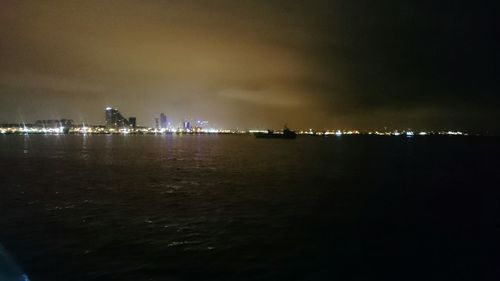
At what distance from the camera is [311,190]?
37.2 metres

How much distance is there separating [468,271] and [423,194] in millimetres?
21866

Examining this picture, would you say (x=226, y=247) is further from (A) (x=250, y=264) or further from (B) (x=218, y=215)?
(B) (x=218, y=215)

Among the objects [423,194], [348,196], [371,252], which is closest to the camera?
[371,252]

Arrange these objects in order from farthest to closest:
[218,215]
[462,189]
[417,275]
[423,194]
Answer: [462,189], [423,194], [218,215], [417,275]

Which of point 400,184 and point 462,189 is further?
point 400,184

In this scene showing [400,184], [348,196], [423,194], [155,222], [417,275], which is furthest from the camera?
[400,184]

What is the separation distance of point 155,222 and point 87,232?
3.86 m

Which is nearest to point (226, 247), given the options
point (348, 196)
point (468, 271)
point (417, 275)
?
point (417, 275)

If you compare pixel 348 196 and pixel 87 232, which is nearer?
pixel 87 232

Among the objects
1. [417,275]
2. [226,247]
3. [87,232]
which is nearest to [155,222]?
[87,232]

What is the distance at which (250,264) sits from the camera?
1614 centimetres

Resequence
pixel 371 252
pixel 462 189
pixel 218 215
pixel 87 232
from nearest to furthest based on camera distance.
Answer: pixel 371 252 → pixel 87 232 → pixel 218 215 → pixel 462 189

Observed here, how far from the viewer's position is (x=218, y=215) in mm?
25344

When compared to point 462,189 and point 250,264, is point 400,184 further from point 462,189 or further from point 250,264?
point 250,264
